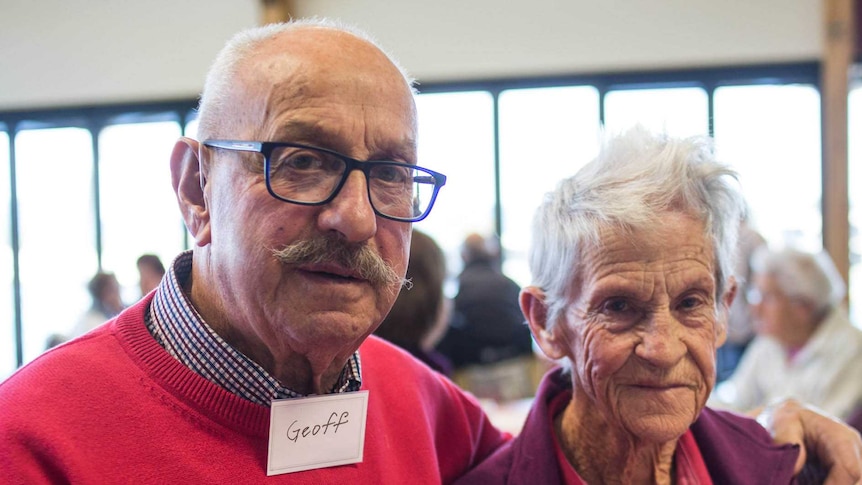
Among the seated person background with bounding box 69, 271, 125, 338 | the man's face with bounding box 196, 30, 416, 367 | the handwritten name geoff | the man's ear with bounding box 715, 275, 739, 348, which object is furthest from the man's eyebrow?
the seated person background with bounding box 69, 271, 125, 338

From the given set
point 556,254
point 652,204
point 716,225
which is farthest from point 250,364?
point 716,225

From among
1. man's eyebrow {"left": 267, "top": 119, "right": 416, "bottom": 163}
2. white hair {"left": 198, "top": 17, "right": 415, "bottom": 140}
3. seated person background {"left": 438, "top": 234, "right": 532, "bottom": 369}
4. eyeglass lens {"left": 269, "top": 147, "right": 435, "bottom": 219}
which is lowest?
seated person background {"left": 438, "top": 234, "right": 532, "bottom": 369}

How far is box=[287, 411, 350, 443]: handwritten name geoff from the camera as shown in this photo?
1200 mm

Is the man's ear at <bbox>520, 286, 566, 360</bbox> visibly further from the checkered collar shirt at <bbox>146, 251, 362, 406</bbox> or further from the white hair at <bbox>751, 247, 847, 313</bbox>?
the white hair at <bbox>751, 247, 847, 313</bbox>

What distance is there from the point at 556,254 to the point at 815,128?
587 cm

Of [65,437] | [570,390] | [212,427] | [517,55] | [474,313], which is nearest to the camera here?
[65,437]

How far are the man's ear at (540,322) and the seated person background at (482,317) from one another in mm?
3238

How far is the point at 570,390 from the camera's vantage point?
1739 millimetres

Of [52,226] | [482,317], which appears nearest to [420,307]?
[482,317]

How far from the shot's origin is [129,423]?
107 centimetres

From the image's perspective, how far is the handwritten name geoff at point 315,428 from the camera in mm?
1200

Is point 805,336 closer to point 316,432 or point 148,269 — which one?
point 316,432

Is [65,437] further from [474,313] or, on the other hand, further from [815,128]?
[815,128]

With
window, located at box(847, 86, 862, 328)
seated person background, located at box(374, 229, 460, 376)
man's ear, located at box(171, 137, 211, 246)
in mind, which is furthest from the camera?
window, located at box(847, 86, 862, 328)
